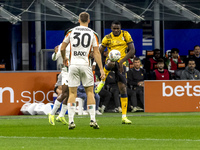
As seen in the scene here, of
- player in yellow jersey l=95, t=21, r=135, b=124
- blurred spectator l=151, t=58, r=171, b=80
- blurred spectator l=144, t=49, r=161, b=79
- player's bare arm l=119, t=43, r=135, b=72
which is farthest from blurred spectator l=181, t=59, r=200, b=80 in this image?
player's bare arm l=119, t=43, r=135, b=72

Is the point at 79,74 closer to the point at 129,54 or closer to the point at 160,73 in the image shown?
the point at 129,54

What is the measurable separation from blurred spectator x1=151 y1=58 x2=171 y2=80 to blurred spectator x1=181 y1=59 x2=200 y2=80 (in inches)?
20.2

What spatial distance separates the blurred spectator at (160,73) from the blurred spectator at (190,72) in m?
0.51

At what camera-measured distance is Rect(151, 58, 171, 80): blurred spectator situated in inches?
810

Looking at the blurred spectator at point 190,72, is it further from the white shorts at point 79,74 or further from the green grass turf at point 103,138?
the white shorts at point 79,74

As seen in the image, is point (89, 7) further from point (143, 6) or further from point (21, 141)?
point (21, 141)

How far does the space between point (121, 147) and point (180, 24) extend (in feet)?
60.3

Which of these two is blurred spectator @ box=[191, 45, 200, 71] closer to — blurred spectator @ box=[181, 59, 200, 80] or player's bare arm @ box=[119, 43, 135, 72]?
blurred spectator @ box=[181, 59, 200, 80]

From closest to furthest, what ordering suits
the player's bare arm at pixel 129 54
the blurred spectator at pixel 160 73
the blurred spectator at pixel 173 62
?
the player's bare arm at pixel 129 54 < the blurred spectator at pixel 160 73 < the blurred spectator at pixel 173 62

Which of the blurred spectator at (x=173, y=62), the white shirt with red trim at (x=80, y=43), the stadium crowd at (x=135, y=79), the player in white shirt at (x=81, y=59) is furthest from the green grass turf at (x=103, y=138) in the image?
the blurred spectator at (x=173, y=62)

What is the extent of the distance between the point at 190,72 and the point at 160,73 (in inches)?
39.8

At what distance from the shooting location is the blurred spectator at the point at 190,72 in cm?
2059

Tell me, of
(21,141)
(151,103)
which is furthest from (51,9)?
(21,141)

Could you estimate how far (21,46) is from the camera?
25.6 metres
